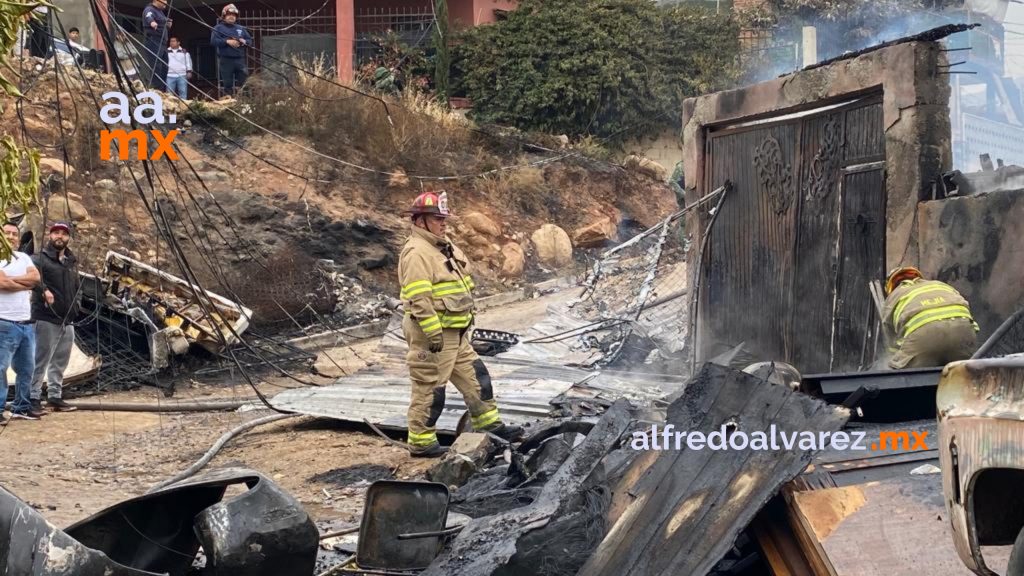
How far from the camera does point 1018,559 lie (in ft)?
8.65

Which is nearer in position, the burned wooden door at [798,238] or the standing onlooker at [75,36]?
the burned wooden door at [798,238]

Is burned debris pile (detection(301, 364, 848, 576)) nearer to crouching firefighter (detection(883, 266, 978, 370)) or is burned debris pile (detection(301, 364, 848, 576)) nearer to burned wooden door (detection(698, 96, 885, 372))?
crouching firefighter (detection(883, 266, 978, 370))

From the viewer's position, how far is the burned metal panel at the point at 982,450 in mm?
2551

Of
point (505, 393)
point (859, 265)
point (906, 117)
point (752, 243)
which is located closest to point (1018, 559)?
point (906, 117)

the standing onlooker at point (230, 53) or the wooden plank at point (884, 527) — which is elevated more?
the standing onlooker at point (230, 53)

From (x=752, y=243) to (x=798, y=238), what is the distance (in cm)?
83

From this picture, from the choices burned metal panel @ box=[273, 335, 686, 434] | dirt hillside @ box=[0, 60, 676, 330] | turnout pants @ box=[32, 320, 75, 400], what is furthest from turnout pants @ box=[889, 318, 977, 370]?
dirt hillside @ box=[0, 60, 676, 330]

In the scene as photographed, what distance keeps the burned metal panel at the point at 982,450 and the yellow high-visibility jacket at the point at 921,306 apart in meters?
3.96

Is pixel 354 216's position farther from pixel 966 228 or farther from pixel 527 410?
pixel 966 228

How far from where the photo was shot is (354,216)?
1825cm

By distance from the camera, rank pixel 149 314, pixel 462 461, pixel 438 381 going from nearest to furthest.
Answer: pixel 462 461
pixel 438 381
pixel 149 314

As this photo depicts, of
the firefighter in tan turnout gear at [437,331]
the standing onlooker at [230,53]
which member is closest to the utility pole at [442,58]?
the standing onlooker at [230,53]

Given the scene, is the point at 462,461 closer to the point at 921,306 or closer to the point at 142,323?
the point at 921,306

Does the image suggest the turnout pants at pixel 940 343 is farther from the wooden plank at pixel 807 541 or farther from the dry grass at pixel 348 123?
the dry grass at pixel 348 123
